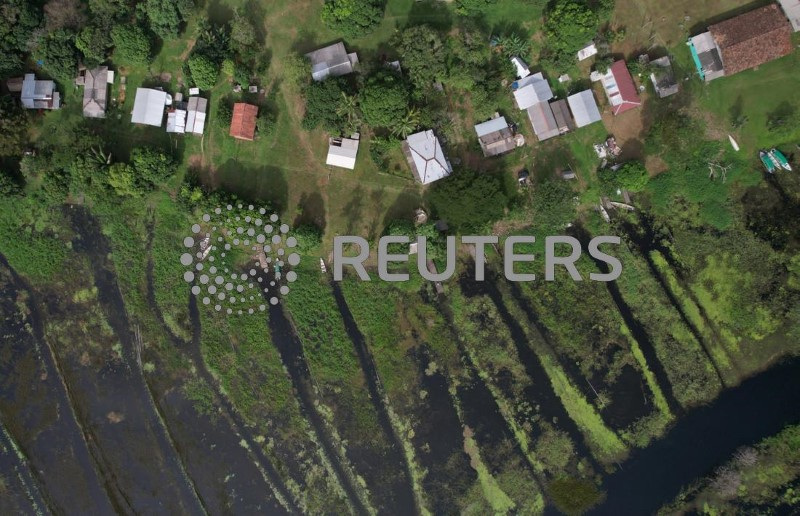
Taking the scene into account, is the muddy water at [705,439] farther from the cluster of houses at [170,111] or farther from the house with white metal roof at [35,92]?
the house with white metal roof at [35,92]

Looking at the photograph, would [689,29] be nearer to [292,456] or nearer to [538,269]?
[538,269]

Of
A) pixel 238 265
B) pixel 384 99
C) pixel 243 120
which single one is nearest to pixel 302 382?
pixel 238 265

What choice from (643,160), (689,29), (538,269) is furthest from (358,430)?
(689,29)

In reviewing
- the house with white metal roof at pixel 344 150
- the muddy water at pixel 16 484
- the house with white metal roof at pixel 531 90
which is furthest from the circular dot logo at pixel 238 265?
the house with white metal roof at pixel 531 90

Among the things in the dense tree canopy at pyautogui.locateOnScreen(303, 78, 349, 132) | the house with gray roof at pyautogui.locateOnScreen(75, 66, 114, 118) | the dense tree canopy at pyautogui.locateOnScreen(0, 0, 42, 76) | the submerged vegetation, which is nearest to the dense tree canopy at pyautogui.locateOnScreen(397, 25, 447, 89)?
the submerged vegetation

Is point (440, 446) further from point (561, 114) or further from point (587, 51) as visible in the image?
point (587, 51)
